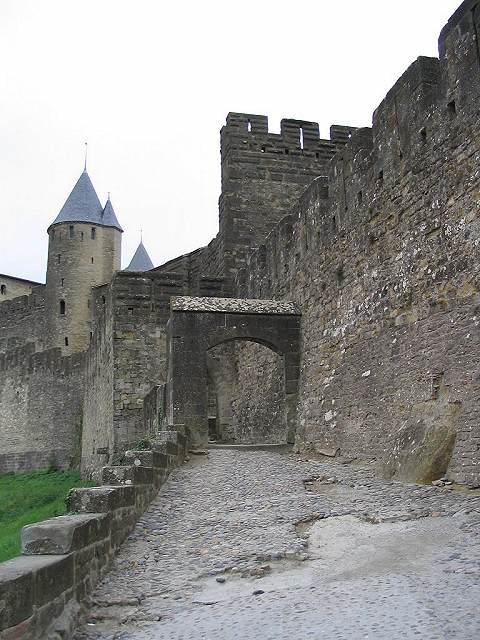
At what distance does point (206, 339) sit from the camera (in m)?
13.7

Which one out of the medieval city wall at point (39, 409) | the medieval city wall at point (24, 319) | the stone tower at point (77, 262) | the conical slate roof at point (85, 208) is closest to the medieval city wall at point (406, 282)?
the medieval city wall at point (39, 409)

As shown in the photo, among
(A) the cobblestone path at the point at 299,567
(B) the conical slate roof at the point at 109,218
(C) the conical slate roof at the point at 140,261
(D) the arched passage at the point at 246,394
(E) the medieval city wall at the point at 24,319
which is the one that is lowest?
(A) the cobblestone path at the point at 299,567

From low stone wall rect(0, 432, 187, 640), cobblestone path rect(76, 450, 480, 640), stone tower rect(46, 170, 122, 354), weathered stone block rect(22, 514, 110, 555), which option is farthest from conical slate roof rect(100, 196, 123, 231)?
weathered stone block rect(22, 514, 110, 555)

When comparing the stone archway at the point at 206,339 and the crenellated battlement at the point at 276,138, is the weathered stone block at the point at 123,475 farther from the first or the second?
the crenellated battlement at the point at 276,138

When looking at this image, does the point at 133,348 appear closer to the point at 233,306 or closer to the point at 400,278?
the point at 233,306

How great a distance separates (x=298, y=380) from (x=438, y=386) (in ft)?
18.5

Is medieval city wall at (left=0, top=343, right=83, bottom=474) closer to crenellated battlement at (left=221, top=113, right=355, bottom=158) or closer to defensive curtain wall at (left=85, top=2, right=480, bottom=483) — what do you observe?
crenellated battlement at (left=221, top=113, right=355, bottom=158)

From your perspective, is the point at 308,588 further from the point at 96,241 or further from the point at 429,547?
the point at 96,241

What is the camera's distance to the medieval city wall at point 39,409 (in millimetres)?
30281

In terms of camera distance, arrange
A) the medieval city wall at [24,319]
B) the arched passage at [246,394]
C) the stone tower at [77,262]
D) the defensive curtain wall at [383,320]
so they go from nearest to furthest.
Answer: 1. the defensive curtain wall at [383,320]
2. the arched passage at [246,394]
3. the stone tower at [77,262]
4. the medieval city wall at [24,319]

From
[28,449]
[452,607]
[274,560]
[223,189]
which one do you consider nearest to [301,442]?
[274,560]

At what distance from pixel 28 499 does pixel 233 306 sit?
1203cm

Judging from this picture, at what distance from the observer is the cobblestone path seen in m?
4.24

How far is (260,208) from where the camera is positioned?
21.0 m
